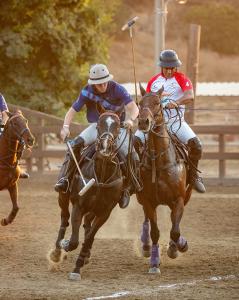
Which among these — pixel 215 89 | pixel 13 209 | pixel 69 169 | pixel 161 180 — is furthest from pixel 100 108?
pixel 215 89

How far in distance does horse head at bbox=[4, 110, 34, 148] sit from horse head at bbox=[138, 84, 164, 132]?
129 inches

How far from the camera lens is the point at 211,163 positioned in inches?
1220

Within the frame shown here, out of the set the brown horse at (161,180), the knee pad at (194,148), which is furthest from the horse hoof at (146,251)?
the knee pad at (194,148)

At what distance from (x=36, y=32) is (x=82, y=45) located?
2.47m

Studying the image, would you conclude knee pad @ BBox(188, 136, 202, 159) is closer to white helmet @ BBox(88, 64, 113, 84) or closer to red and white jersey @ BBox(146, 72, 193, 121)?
→ red and white jersey @ BBox(146, 72, 193, 121)

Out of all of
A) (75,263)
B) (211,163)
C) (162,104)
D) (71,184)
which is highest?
(162,104)

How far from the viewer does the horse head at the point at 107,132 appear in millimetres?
11734

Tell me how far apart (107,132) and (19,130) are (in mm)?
4162

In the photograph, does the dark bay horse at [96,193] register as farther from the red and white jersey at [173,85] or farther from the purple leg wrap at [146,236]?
the red and white jersey at [173,85]

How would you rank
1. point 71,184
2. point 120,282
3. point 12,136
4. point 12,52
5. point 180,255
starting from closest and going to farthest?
point 120,282 → point 71,184 → point 180,255 → point 12,136 → point 12,52

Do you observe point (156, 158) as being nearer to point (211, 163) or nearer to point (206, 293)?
point (206, 293)

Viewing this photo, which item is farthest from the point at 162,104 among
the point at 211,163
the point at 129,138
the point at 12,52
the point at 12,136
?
the point at 211,163

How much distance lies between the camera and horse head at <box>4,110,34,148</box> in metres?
15.7

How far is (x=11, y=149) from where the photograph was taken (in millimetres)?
15859
